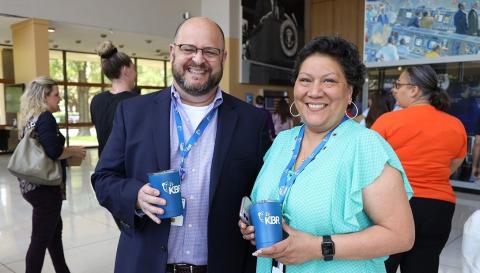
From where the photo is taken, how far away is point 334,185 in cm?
120

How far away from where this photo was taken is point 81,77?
15.0 meters

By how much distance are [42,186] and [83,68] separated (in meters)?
13.4

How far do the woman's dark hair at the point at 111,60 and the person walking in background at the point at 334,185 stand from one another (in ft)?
6.63

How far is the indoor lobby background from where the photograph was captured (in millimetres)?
4379

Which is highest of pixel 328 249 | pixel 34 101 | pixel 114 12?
pixel 114 12

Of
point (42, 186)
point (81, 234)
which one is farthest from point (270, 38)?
point (42, 186)

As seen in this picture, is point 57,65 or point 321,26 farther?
point 57,65

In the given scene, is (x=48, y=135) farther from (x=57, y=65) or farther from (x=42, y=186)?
(x=57, y=65)

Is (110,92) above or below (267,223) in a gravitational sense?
above

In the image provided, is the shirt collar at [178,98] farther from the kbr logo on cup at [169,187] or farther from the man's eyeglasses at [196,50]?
the kbr logo on cup at [169,187]

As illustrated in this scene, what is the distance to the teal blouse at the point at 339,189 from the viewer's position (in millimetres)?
1181

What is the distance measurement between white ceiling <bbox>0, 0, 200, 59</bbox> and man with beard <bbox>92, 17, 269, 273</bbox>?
27.6 ft

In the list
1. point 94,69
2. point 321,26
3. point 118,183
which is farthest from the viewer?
point 94,69

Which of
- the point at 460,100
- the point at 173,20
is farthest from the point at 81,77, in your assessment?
the point at 460,100
